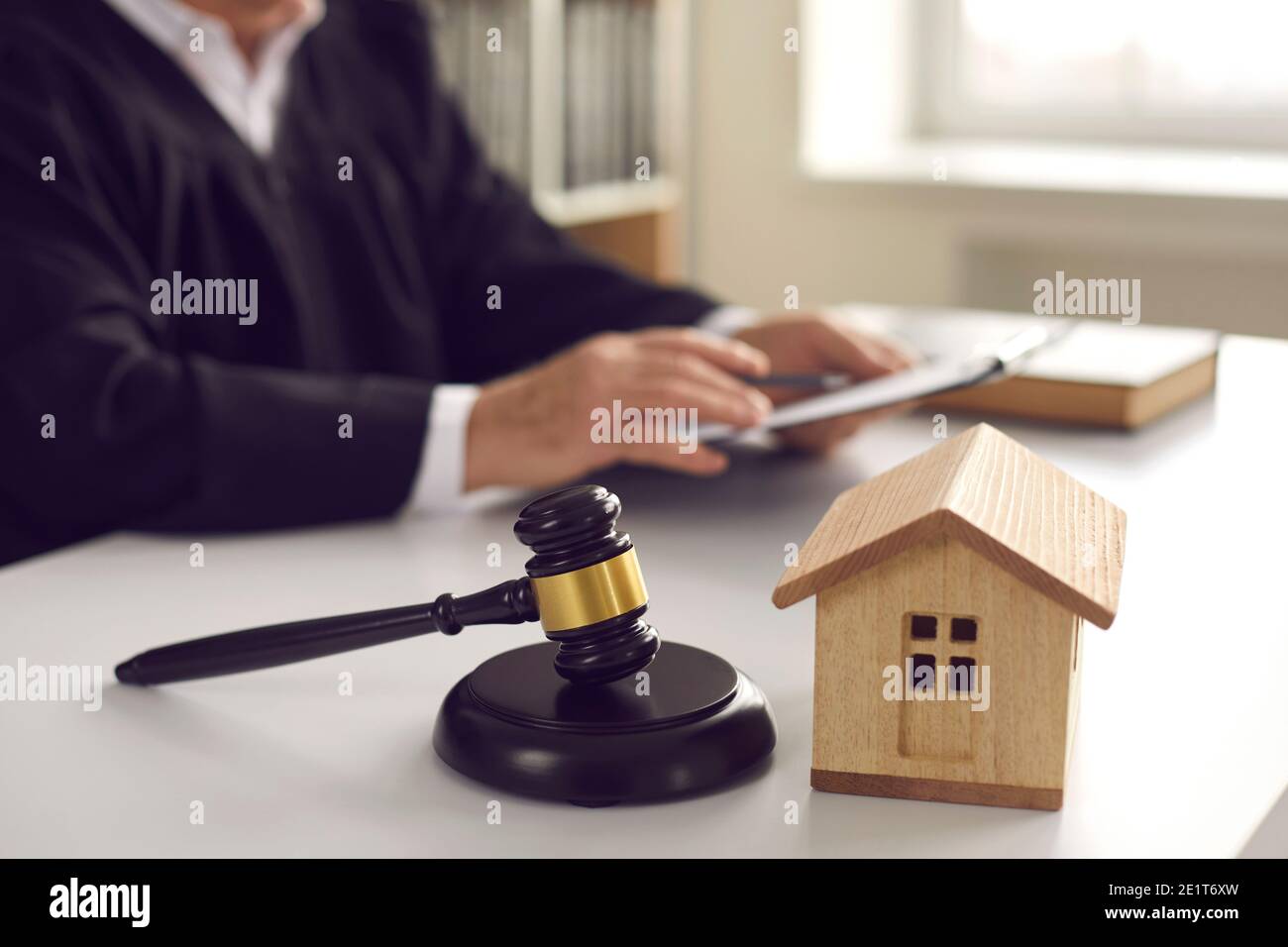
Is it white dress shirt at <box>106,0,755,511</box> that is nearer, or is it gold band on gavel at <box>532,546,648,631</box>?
gold band on gavel at <box>532,546,648,631</box>

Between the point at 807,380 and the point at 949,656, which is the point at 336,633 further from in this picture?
the point at 807,380

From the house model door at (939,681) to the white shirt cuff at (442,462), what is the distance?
1.78ft

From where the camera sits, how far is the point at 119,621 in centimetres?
86

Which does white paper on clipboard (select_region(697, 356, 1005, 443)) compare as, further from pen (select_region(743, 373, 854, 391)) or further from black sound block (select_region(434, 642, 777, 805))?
black sound block (select_region(434, 642, 777, 805))

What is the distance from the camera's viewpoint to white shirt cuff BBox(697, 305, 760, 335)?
151 centimetres

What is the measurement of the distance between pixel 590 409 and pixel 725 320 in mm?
490

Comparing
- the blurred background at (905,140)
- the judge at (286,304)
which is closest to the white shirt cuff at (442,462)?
the judge at (286,304)

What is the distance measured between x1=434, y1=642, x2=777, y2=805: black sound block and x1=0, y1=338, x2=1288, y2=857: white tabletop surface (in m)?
0.01

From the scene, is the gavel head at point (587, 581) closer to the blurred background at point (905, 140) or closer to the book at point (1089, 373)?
the book at point (1089, 373)

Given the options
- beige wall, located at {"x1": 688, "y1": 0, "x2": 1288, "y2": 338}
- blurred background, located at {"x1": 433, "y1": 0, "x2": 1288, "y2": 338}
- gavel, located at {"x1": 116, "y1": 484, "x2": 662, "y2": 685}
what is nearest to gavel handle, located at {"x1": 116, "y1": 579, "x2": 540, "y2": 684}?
gavel, located at {"x1": 116, "y1": 484, "x2": 662, "y2": 685}

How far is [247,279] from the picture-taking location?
58.6 inches

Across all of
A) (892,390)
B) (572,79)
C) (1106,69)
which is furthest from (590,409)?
(1106,69)

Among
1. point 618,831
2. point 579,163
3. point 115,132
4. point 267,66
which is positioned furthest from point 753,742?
point 579,163
